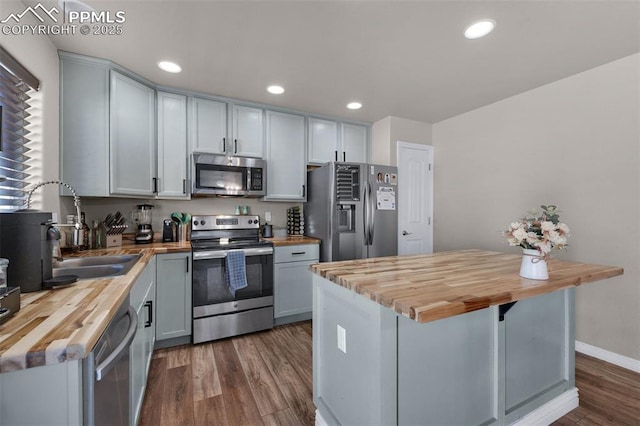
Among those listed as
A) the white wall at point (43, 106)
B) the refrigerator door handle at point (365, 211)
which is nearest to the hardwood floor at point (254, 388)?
the refrigerator door handle at point (365, 211)

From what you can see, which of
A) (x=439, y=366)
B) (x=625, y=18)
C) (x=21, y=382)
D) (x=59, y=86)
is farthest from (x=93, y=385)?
(x=625, y=18)

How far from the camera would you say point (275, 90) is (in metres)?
2.75

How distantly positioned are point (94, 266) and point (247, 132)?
1911 millimetres

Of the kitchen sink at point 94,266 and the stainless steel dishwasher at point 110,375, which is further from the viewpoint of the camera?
the kitchen sink at point 94,266

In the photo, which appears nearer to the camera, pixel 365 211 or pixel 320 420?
pixel 320 420

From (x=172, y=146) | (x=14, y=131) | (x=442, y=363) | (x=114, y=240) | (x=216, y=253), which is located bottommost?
(x=442, y=363)

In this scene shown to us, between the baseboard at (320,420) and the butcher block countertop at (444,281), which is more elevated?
the butcher block countertop at (444,281)

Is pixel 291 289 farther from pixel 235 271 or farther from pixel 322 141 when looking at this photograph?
pixel 322 141

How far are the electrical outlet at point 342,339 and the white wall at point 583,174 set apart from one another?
238 cm

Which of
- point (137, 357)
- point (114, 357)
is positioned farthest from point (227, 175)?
point (114, 357)

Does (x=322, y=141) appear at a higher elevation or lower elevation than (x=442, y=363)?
higher

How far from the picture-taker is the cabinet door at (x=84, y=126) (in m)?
2.09

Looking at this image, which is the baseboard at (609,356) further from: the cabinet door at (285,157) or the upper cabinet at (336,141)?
the cabinet door at (285,157)

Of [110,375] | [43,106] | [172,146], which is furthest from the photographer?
[172,146]
